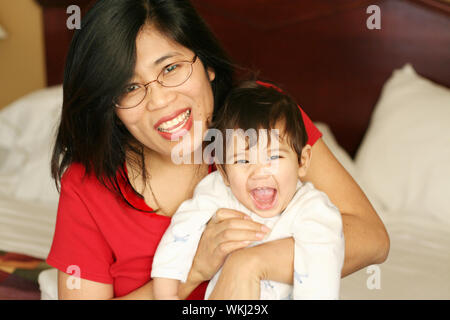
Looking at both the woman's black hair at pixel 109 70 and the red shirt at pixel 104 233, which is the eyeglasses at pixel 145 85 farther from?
the red shirt at pixel 104 233

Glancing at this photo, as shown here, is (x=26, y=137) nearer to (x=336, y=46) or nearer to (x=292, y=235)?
(x=336, y=46)

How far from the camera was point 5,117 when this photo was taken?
7.89 ft

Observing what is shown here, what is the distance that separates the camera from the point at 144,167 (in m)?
1.28

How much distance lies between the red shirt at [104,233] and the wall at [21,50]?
1.88 meters

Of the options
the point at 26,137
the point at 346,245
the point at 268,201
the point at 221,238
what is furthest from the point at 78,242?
the point at 26,137

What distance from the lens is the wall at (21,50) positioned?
281 centimetres

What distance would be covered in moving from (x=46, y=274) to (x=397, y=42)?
1.65 m

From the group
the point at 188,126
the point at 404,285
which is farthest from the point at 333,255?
the point at 404,285

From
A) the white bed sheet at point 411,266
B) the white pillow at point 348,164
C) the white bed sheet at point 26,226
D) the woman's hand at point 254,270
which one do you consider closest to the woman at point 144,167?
the woman's hand at point 254,270

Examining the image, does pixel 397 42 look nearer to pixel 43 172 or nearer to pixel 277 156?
pixel 277 156

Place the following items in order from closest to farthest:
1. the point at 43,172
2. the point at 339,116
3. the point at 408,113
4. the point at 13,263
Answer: the point at 13,263 < the point at 408,113 < the point at 43,172 < the point at 339,116

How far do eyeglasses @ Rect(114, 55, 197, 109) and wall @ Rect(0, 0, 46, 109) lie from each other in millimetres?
1918

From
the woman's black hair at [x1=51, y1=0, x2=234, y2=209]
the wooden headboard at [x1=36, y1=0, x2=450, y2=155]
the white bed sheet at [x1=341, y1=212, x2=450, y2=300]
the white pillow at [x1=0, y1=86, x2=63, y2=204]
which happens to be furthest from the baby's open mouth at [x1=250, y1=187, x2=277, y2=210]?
the white pillow at [x1=0, y1=86, x2=63, y2=204]

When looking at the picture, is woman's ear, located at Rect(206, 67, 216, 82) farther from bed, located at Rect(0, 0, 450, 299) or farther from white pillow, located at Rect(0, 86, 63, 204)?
white pillow, located at Rect(0, 86, 63, 204)
